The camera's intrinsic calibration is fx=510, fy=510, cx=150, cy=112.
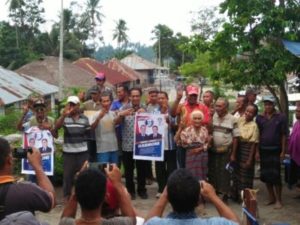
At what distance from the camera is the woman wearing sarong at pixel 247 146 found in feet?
24.7

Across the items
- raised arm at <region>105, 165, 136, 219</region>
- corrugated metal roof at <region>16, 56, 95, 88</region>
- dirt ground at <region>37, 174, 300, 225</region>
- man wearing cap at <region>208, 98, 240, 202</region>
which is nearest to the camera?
raised arm at <region>105, 165, 136, 219</region>

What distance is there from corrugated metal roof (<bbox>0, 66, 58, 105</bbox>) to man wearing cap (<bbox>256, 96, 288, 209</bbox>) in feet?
52.9

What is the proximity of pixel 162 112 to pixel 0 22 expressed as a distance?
167 ft

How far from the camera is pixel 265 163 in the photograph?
296 inches

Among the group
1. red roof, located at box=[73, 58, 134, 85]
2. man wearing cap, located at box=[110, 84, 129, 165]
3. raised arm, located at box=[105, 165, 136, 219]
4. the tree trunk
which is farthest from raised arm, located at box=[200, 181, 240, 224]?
red roof, located at box=[73, 58, 134, 85]

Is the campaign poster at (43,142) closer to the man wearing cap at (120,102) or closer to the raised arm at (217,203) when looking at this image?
the man wearing cap at (120,102)

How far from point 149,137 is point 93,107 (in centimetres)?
99

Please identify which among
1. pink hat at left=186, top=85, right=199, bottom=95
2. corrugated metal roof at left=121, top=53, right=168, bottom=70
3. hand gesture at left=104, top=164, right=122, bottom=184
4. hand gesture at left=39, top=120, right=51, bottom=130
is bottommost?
hand gesture at left=104, top=164, right=122, bottom=184

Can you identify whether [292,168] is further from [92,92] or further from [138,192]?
[92,92]

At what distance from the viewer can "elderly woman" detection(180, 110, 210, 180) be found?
7.16m

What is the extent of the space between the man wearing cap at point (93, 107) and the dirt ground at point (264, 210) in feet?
2.95

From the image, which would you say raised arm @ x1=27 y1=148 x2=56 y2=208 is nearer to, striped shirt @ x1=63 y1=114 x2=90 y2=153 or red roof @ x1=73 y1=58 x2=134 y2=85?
striped shirt @ x1=63 y1=114 x2=90 y2=153

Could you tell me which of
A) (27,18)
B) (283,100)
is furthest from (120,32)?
(283,100)

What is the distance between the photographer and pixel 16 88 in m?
26.1
